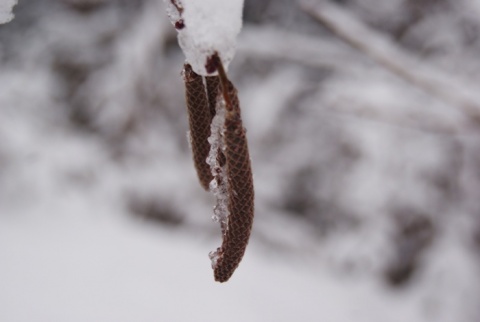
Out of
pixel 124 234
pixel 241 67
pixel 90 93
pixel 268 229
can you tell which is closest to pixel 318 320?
pixel 268 229

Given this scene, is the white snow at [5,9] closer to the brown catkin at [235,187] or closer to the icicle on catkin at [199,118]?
the icicle on catkin at [199,118]

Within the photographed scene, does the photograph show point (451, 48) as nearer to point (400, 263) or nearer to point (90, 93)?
point (400, 263)

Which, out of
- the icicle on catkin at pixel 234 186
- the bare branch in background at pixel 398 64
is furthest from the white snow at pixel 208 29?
the bare branch in background at pixel 398 64

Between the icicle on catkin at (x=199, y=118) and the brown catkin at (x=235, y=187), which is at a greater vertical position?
the icicle on catkin at (x=199, y=118)

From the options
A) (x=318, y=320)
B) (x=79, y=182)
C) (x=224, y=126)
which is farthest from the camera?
(x=79, y=182)

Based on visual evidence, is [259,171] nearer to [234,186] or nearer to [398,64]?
[398,64]

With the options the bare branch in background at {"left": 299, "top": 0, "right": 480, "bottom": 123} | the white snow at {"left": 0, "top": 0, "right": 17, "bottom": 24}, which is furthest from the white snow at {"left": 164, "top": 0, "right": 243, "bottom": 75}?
the bare branch in background at {"left": 299, "top": 0, "right": 480, "bottom": 123}
